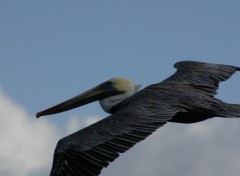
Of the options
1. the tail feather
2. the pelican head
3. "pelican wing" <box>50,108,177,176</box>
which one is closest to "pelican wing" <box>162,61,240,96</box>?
the tail feather

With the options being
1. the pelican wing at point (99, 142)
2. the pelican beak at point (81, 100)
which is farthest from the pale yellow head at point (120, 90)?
the pelican wing at point (99, 142)

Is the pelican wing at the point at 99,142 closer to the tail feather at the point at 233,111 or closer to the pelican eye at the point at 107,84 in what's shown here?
the tail feather at the point at 233,111

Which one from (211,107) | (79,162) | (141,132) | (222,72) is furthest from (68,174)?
(222,72)

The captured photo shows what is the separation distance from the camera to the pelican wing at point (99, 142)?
49.9 feet

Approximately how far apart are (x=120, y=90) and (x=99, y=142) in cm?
414

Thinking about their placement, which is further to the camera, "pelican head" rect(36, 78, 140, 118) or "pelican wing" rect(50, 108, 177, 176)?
"pelican head" rect(36, 78, 140, 118)

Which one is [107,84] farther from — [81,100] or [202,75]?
[202,75]

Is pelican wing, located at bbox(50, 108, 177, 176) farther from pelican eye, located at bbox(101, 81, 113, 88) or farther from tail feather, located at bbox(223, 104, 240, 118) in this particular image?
pelican eye, located at bbox(101, 81, 113, 88)

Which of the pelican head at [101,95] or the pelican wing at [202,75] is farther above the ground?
the pelican head at [101,95]

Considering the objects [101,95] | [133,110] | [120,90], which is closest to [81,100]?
[101,95]

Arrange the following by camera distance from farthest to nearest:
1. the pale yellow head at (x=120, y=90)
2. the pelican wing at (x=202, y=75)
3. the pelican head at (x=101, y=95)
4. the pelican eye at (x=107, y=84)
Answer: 1. the pelican eye at (x=107, y=84)
2. the pelican head at (x=101, y=95)
3. the pale yellow head at (x=120, y=90)
4. the pelican wing at (x=202, y=75)

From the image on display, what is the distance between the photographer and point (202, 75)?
20094mm

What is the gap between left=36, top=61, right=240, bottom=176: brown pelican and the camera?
15.3m

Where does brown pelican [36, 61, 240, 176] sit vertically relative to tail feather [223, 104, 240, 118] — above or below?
above
